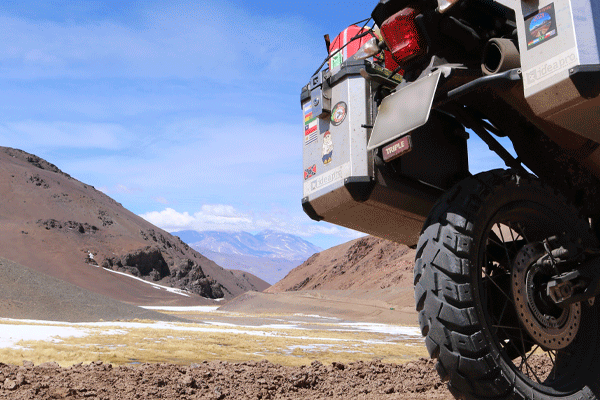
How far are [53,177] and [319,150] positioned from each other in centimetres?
9815

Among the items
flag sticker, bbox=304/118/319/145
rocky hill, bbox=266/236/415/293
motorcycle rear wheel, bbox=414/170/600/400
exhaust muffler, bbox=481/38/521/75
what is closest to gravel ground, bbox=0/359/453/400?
→ motorcycle rear wheel, bbox=414/170/600/400

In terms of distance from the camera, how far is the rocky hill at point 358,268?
2312 inches

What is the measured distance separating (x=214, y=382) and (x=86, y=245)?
232 ft

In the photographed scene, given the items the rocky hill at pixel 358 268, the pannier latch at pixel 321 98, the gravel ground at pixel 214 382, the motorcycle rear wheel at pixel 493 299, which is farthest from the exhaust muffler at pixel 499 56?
the rocky hill at pixel 358 268

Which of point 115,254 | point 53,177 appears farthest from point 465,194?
point 53,177

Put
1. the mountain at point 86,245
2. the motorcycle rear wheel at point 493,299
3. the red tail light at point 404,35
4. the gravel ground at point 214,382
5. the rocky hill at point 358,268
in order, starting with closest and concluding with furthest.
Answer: the motorcycle rear wheel at point 493,299, the red tail light at point 404,35, the gravel ground at point 214,382, the mountain at point 86,245, the rocky hill at point 358,268

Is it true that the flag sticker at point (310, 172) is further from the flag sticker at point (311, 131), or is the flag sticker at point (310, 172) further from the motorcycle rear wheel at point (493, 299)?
the motorcycle rear wheel at point (493, 299)

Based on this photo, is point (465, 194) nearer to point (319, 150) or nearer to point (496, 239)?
point (496, 239)

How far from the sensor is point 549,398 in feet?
8.08

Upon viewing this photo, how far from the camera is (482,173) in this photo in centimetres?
259

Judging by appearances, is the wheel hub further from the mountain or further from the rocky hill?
the mountain

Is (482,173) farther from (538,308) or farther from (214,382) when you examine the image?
(214,382)

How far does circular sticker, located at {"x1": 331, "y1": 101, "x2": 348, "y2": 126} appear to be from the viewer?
298 centimetres

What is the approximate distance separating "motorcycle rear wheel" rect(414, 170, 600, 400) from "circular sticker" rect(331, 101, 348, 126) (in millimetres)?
792
